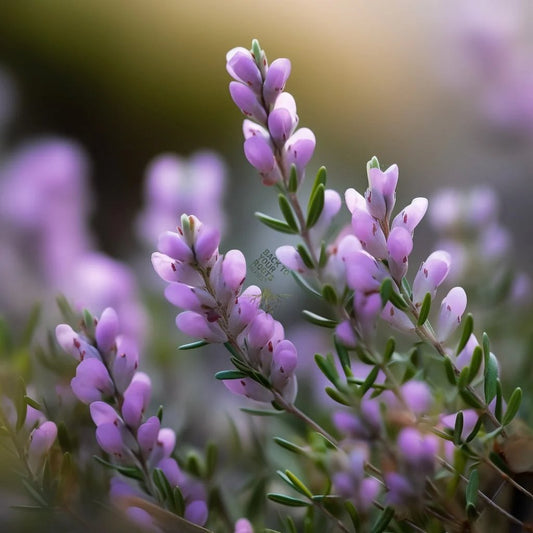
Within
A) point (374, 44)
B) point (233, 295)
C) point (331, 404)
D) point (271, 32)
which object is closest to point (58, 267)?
point (331, 404)

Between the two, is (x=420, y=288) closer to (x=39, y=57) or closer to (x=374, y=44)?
(x=374, y=44)

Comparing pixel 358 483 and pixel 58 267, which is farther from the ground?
pixel 358 483

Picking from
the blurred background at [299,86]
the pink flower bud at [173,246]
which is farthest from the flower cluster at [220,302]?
the blurred background at [299,86]

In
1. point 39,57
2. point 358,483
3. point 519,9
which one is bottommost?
point 39,57

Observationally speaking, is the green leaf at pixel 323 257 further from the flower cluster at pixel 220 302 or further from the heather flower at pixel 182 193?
the heather flower at pixel 182 193

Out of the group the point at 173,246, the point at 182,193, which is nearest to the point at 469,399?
the point at 173,246

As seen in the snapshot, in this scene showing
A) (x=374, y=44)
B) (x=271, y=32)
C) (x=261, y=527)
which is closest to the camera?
(x=261, y=527)

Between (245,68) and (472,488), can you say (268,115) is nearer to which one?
(245,68)
